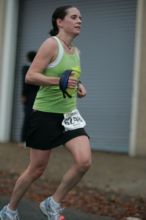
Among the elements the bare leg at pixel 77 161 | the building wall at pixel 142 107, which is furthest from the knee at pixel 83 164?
the building wall at pixel 142 107

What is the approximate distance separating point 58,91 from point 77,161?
2.02 ft

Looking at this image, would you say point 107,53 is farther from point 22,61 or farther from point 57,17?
point 57,17

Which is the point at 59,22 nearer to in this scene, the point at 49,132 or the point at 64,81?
the point at 64,81

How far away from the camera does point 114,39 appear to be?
10.4 meters

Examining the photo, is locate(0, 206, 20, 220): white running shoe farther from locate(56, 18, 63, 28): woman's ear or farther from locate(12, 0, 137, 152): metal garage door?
locate(12, 0, 137, 152): metal garage door

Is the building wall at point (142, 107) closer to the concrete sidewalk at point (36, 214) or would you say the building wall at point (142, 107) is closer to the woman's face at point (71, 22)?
the concrete sidewalk at point (36, 214)

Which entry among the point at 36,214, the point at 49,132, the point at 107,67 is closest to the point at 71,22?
the point at 49,132

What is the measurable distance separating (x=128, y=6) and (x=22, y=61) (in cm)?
264

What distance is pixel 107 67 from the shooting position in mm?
10594

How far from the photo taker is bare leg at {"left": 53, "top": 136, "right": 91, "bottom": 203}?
4.75 metres

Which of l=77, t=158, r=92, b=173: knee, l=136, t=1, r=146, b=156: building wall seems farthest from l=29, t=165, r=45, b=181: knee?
l=136, t=1, r=146, b=156: building wall

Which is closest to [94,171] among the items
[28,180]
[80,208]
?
[80,208]

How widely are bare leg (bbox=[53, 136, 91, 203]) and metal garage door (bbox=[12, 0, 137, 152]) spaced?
539 centimetres

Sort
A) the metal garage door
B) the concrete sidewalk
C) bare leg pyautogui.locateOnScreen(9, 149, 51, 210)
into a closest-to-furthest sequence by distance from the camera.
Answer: bare leg pyautogui.locateOnScreen(9, 149, 51, 210) < the concrete sidewalk < the metal garage door
